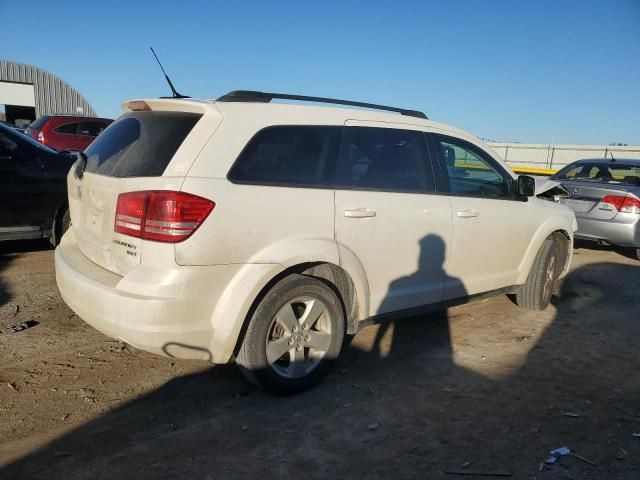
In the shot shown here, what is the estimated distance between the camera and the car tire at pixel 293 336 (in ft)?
10.4

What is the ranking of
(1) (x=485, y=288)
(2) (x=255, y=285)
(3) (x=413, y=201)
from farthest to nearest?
(1) (x=485, y=288)
(3) (x=413, y=201)
(2) (x=255, y=285)

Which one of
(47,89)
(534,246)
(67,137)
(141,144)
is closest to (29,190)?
(141,144)

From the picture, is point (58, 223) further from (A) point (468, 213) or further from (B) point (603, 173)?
(B) point (603, 173)

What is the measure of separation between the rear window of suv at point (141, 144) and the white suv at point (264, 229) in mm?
11

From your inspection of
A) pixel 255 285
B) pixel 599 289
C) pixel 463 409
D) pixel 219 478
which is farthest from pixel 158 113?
pixel 599 289

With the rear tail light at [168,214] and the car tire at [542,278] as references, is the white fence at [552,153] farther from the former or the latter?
the rear tail light at [168,214]

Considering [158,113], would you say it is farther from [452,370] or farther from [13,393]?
[452,370]

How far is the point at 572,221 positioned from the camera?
5598 millimetres

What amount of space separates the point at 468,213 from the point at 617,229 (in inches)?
180

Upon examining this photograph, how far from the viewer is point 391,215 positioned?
370 centimetres

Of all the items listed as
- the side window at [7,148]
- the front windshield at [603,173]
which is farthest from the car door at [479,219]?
the side window at [7,148]

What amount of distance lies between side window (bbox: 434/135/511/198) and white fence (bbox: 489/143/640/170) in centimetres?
2748

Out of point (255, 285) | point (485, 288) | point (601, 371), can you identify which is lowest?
point (601, 371)

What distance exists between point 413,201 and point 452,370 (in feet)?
4.25
